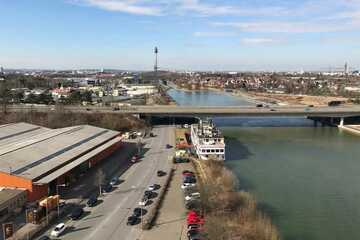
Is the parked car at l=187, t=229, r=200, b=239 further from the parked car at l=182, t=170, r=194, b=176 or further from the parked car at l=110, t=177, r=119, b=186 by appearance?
the parked car at l=182, t=170, r=194, b=176

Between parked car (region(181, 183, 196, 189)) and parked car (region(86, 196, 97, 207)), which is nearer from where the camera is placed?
parked car (region(86, 196, 97, 207))

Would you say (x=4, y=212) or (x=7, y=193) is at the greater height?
(x=7, y=193)

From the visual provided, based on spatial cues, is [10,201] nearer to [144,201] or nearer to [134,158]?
[144,201]

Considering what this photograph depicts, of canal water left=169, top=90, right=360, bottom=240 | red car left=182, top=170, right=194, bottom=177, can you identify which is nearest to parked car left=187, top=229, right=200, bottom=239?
→ canal water left=169, top=90, right=360, bottom=240

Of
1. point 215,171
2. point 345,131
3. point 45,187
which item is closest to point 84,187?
point 45,187

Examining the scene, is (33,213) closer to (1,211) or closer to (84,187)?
(1,211)

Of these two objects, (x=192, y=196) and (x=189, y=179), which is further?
(x=189, y=179)

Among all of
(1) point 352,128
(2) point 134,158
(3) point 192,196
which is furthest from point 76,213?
(1) point 352,128

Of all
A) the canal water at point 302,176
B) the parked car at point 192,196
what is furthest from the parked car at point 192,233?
the canal water at point 302,176
